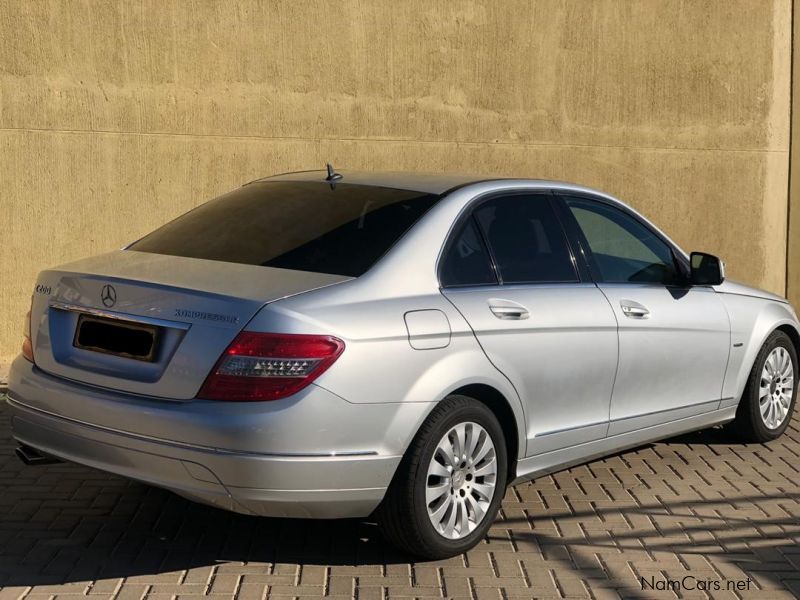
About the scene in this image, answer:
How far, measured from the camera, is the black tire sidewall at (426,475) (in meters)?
4.84

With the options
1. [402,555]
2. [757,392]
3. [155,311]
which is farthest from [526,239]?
[757,392]

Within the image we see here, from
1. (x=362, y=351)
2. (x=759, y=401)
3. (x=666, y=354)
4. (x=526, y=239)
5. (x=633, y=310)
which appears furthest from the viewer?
(x=759, y=401)

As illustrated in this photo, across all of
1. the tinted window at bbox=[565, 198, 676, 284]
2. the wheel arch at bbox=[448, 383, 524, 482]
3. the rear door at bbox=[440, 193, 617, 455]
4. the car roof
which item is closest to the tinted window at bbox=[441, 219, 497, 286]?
the rear door at bbox=[440, 193, 617, 455]

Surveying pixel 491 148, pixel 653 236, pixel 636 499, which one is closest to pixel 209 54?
pixel 491 148

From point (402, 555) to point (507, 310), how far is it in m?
1.13

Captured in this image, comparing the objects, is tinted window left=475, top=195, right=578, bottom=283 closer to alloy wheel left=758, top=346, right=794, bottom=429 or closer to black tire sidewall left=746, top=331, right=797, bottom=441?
black tire sidewall left=746, top=331, right=797, bottom=441

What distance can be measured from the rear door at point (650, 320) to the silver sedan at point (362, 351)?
0.02 meters

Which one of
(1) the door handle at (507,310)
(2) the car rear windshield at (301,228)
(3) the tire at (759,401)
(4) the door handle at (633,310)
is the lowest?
(3) the tire at (759,401)

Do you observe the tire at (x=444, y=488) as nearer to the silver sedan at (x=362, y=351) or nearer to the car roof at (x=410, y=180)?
the silver sedan at (x=362, y=351)

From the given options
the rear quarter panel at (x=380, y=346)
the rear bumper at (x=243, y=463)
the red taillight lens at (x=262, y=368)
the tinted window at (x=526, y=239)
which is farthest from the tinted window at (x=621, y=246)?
the red taillight lens at (x=262, y=368)

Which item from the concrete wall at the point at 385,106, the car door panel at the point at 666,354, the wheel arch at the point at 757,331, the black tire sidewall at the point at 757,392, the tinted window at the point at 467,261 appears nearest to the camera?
the tinted window at the point at 467,261

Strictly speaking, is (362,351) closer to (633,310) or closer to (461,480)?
(461,480)

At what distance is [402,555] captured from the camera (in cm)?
511

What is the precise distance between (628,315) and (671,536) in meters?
1.10
